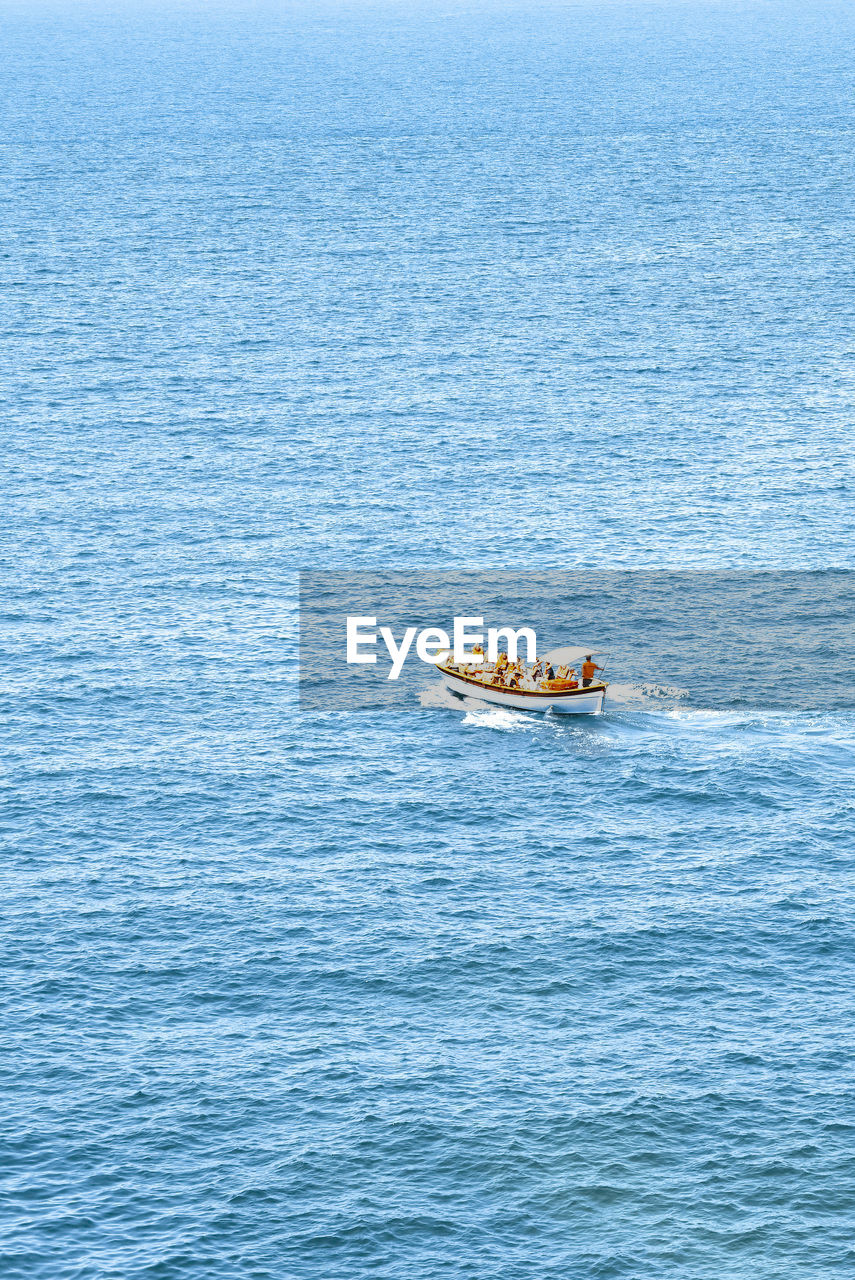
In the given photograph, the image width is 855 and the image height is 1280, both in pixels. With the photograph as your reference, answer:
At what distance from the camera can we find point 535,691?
420 ft

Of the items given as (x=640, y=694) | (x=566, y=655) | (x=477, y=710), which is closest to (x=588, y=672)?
(x=640, y=694)

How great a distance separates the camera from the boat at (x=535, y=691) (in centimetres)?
12669

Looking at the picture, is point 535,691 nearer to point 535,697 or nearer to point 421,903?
point 535,697

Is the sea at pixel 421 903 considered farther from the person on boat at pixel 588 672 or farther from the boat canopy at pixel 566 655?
the person on boat at pixel 588 672

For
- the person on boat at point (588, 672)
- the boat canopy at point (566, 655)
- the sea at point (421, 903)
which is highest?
the boat canopy at point (566, 655)

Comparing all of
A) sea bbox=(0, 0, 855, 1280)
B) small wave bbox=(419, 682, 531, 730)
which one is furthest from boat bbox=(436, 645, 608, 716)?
sea bbox=(0, 0, 855, 1280)

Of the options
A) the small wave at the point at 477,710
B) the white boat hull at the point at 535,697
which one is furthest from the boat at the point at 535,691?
the small wave at the point at 477,710

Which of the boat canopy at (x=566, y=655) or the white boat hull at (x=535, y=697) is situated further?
the boat canopy at (x=566, y=655)

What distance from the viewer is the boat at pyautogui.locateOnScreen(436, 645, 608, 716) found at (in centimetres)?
12669

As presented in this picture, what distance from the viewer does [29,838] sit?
112m

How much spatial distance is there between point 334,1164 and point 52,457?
109 m

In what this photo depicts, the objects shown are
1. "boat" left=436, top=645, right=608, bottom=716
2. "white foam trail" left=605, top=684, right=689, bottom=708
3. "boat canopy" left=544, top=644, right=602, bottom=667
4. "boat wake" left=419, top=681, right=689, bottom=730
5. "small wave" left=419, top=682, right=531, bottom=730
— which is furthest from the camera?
"boat canopy" left=544, top=644, right=602, bottom=667

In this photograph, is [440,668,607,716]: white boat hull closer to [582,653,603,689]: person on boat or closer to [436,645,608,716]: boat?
[436,645,608,716]: boat

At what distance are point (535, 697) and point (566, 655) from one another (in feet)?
24.6
